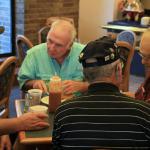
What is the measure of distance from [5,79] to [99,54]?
3.35 ft

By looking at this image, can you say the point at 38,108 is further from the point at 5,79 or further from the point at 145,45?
the point at 145,45

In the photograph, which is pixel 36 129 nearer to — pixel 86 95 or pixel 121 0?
pixel 86 95

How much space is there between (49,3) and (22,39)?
2.01 metres

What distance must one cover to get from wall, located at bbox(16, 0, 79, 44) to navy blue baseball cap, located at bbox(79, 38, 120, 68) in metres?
3.43

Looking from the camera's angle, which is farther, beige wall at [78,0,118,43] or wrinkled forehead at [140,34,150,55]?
beige wall at [78,0,118,43]

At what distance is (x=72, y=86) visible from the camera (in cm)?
231

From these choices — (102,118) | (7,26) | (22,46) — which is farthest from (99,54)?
(7,26)

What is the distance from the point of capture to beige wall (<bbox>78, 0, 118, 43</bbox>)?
216 inches

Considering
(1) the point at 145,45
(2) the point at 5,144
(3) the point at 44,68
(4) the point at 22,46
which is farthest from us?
(4) the point at 22,46

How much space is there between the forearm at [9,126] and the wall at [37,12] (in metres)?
3.16

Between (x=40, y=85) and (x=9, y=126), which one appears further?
(x=40, y=85)

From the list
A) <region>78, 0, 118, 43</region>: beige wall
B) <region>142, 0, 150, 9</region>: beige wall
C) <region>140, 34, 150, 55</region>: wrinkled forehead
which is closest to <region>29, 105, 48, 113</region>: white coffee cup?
<region>140, 34, 150, 55</region>: wrinkled forehead

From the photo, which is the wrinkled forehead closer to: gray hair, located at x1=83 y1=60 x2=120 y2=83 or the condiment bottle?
the condiment bottle

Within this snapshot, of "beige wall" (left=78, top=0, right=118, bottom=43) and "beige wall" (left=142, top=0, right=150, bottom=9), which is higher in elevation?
"beige wall" (left=142, top=0, right=150, bottom=9)
